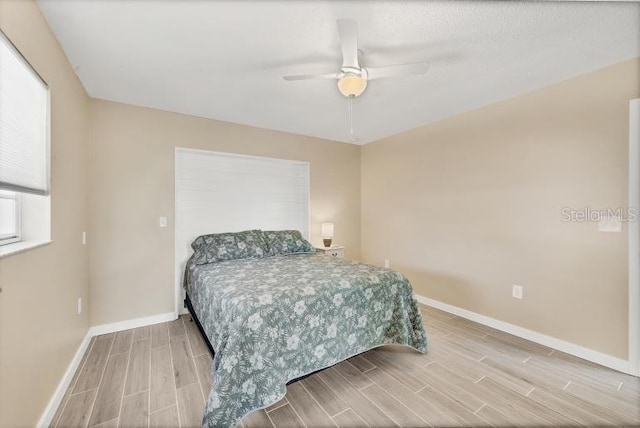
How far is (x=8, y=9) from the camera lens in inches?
48.3

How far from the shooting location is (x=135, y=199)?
2873 mm

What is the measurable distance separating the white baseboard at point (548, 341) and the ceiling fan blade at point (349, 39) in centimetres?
290

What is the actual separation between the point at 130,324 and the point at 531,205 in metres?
4.28

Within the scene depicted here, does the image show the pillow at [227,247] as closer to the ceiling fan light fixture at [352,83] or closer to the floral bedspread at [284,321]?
the floral bedspread at [284,321]

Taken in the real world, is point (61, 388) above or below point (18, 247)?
below

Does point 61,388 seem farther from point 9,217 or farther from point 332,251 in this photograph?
point 332,251

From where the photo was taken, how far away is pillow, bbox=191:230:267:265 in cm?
290

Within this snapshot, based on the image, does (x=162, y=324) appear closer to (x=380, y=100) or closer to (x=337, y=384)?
(x=337, y=384)

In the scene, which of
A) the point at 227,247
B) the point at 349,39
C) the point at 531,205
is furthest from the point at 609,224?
the point at 227,247

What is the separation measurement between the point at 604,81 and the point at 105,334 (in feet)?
16.7

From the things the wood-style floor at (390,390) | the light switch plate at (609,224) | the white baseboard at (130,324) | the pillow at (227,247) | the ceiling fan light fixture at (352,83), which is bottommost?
the wood-style floor at (390,390)

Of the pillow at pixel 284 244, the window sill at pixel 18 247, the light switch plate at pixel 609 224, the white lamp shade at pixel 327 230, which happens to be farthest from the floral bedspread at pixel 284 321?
the light switch plate at pixel 609 224

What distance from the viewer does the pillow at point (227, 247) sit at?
2.90m

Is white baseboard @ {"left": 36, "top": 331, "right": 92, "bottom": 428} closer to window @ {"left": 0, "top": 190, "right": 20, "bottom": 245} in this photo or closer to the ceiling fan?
window @ {"left": 0, "top": 190, "right": 20, "bottom": 245}
